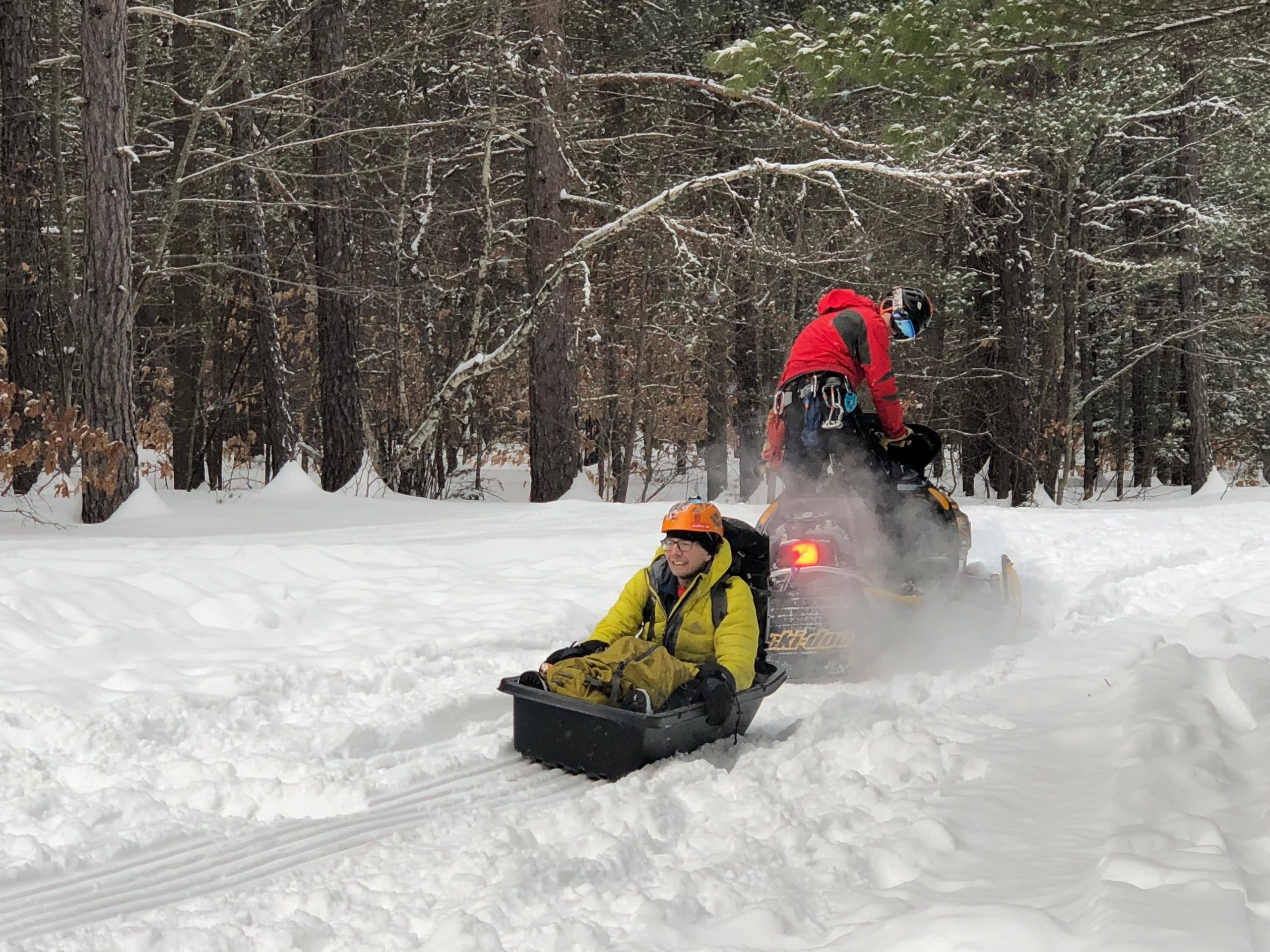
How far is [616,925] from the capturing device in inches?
130

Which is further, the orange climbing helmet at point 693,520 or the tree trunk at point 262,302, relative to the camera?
the tree trunk at point 262,302

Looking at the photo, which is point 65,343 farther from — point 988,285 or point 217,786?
point 988,285

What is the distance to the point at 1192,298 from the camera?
21.5 meters

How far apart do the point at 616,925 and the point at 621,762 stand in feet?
4.93

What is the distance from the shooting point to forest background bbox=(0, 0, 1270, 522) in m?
13.1

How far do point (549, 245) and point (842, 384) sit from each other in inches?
326

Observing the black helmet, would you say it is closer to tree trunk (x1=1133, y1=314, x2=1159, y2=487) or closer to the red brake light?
the red brake light

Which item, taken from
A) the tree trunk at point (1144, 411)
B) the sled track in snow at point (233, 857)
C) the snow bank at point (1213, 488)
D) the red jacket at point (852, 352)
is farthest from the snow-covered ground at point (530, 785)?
the tree trunk at point (1144, 411)

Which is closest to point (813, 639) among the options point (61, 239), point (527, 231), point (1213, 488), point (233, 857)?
point (233, 857)

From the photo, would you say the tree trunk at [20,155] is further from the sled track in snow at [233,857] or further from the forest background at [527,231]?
the sled track in snow at [233,857]

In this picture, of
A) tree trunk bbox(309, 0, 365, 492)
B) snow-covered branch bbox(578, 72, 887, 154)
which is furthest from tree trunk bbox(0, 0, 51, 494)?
snow-covered branch bbox(578, 72, 887, 154)

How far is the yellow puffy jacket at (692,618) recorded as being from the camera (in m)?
5.41

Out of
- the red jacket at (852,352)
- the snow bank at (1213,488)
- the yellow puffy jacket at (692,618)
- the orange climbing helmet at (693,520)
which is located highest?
the red jacket at (852,352)

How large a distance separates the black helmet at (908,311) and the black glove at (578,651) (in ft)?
9.73
